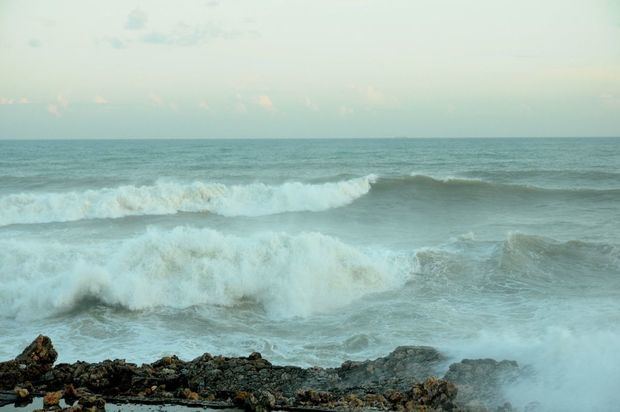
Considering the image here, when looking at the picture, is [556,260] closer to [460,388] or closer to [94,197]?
[460,388]

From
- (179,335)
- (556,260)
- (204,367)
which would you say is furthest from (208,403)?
(556,260)

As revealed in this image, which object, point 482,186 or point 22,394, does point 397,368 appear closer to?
point 22,394

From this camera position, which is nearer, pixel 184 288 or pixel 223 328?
pixel 223 328

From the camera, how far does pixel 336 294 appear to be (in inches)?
499

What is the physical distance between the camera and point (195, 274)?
12.9 meters

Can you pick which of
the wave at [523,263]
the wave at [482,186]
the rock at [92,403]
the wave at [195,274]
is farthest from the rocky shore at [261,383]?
the wave at [482,186]

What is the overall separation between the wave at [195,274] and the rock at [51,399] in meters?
5.51

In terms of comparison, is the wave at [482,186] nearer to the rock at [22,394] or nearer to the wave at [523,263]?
the wave at [523,263]

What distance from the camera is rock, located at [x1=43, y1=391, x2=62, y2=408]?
241 inches

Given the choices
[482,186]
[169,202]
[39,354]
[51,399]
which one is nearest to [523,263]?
[39,354]

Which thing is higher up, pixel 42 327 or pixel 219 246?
pixel 219 246

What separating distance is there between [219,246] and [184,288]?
6.06 ft

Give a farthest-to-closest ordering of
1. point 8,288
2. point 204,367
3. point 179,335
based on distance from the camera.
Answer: point 8,288
point 179,335
point 204,367

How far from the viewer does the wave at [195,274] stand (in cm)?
1193
